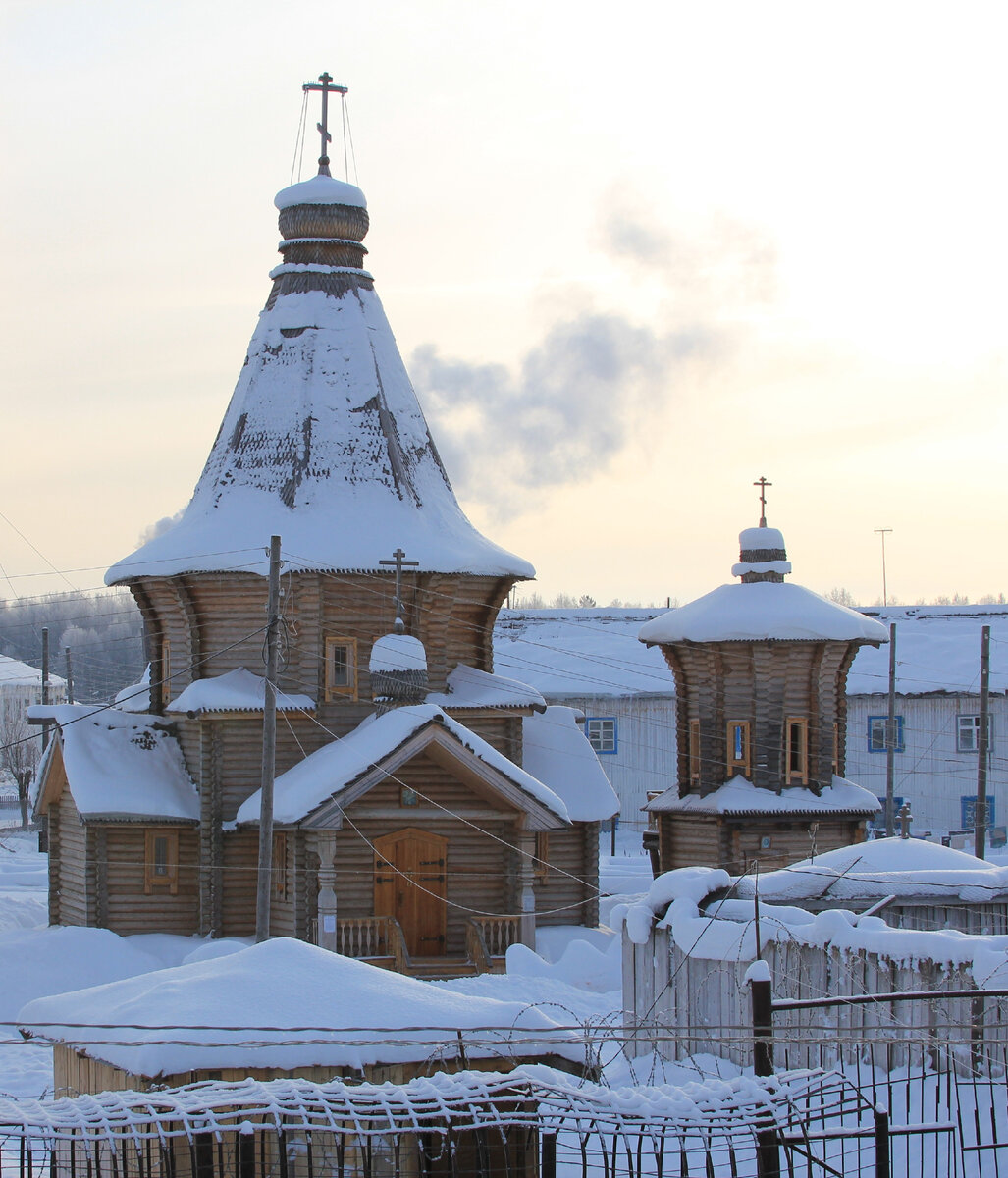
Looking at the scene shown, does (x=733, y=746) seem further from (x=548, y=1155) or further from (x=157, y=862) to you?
(x=548, y=1155)

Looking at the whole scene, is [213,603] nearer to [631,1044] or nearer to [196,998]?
[631,1044]

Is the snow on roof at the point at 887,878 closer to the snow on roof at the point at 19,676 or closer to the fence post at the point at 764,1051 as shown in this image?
the fence post at the point at 764,1051

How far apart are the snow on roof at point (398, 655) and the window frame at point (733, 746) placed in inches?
289

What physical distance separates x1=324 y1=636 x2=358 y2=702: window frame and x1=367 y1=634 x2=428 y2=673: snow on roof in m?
1.23

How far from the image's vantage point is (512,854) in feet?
87.6

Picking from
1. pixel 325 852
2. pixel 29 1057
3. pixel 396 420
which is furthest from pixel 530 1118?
pixel 396 420

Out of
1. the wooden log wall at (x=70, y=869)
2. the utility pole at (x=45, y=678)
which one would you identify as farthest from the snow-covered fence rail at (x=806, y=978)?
the utility pole at (x=45, y=678)

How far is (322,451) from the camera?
28.8 m

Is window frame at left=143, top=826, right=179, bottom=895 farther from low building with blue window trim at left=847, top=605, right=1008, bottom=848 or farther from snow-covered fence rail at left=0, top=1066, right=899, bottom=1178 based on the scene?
low building with blue window trim at left=847, top=605, right=1008, bottom=848

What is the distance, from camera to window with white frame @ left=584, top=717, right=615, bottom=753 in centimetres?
4828

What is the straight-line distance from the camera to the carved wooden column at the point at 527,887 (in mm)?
25938

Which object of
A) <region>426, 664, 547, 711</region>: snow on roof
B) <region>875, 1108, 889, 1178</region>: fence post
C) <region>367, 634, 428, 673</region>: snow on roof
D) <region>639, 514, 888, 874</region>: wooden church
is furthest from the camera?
<region>639, 514, 888, 874</region>: wooden church

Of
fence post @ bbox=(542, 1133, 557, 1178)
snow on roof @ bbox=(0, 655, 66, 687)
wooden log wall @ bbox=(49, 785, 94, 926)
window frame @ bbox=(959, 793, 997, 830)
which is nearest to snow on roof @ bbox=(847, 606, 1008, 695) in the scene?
window frame @ bbox=(959, 793, 997, 830)

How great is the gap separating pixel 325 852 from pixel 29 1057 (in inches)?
215
